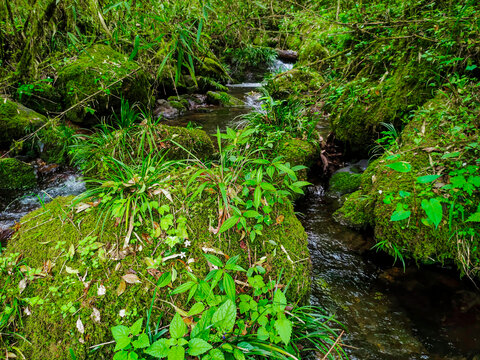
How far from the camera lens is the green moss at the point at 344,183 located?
4.50m

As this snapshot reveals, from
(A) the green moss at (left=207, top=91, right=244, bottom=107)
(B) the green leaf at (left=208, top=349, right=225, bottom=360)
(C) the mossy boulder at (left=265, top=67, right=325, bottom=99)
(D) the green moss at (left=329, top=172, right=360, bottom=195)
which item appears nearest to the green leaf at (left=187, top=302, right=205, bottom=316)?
(B) the green leaf at (left=208, top=349, right=225, bottom=360)

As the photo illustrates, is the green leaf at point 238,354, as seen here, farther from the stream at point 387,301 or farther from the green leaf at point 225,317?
the stream at point 387,301

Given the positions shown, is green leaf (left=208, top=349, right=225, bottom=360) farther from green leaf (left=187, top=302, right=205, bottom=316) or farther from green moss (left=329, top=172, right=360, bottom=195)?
green moss (left=329, top=172, right=360, bottom=195)

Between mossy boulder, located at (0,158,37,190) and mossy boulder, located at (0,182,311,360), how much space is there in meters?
3.53

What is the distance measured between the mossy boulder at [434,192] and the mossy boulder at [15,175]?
21.0ft

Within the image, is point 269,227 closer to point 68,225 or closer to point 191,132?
point 68,225

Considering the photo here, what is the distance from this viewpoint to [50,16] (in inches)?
94.4

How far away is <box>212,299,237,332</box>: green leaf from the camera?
4.66 feet

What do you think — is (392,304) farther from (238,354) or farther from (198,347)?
(198,347)

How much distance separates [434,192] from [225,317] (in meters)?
2.68

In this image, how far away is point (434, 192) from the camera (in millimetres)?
2637

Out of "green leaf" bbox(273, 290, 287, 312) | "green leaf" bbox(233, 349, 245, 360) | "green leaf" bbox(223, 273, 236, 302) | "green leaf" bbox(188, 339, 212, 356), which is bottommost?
"green leaf" bbox(233, 349, 245, 360)

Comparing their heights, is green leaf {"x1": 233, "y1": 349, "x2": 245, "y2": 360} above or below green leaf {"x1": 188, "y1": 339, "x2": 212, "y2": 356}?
below

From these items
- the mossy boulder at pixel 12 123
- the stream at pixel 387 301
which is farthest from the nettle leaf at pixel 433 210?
the mossy boulder at pixel 12 123
